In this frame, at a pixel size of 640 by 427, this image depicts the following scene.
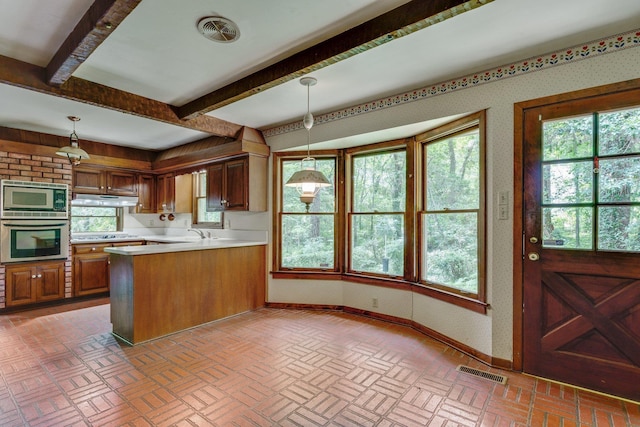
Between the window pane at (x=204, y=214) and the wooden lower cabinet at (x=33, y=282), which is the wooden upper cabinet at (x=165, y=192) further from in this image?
the wooden lower cabinet at (x=33, y=282)

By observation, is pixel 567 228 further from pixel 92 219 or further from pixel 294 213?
pixel 92 219

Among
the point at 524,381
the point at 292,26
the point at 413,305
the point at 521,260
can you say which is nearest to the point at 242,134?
the point at 292,26

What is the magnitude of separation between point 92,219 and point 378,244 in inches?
194

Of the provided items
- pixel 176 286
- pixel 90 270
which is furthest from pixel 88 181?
pixel 176 286

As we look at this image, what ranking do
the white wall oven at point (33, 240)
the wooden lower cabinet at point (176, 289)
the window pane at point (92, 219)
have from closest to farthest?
the wooden lower cabinet at point (176, 289) → the white wall oven at point (33, 240) → the window pane at point (92, 219)

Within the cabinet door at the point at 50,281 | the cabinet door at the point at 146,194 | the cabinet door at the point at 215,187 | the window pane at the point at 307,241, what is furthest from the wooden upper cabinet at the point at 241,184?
the cabinet door at the point at 50,281

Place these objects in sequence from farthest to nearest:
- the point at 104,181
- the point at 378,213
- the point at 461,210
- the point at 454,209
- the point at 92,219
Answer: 1. the point at 92,219
2. the point at 104,181
3. the point at 378,213
4. the point at 454,209
5. the point at 461,210

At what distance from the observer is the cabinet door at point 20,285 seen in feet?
13.8

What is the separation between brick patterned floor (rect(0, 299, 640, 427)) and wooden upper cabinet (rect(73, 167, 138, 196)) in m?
2.31

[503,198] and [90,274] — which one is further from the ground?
[503,198]

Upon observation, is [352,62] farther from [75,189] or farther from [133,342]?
[75,189]

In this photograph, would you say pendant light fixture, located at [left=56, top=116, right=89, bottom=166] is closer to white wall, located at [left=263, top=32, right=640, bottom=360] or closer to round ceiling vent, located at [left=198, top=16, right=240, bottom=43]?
round ceiling vent, located at [left=198, top=16, right=240, bottom=43]

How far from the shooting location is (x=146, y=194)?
5.83 m

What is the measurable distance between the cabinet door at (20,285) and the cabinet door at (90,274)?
492 millimetres
